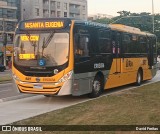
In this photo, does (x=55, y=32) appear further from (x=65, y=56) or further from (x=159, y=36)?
(x=159, y=36)

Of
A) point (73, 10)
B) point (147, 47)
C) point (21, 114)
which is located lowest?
point (21, 114)

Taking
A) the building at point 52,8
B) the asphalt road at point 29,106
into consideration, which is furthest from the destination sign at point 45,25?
the building at point 52,8

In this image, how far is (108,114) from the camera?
10672 mm

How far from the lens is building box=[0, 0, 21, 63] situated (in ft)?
237

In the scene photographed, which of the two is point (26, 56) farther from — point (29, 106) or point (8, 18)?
point (8, 18)

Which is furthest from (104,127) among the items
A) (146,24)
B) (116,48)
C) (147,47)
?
(146,24)

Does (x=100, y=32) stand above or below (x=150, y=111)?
above

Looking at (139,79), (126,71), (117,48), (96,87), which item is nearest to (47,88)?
(96,87)

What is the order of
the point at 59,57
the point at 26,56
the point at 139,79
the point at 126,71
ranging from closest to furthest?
1. the point at 59,57
2. the point at 26,56
3. the point at 126,71
4. the point at 139,79

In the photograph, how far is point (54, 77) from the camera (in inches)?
548

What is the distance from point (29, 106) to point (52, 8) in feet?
253

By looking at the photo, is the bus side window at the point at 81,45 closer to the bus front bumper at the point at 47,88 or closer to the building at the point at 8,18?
the bus front bumper at the point at 47,88

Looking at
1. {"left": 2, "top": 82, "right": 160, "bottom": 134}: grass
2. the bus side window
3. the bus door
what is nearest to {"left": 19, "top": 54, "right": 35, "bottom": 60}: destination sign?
the bus side window

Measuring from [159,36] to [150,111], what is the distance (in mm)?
79892
